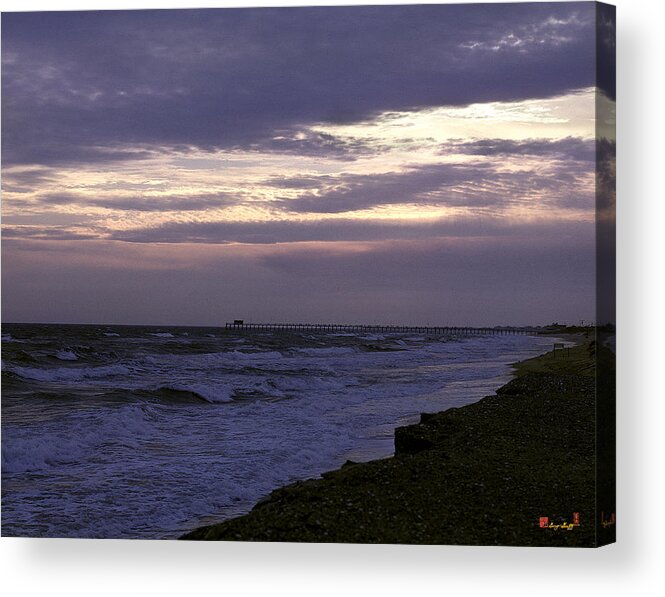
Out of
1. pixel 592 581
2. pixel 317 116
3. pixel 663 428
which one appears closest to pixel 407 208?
pixel 317 116

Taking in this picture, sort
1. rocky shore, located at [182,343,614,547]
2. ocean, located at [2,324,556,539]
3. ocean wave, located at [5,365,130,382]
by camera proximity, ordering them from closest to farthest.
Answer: rocky shore, located at [182,343,614,547]
ocean, located at [2,324,556,539]
ocean wave, located at [5,365,130,382]

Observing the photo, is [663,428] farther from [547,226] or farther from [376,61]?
[376,61]

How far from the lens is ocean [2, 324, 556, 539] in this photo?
5.78 m

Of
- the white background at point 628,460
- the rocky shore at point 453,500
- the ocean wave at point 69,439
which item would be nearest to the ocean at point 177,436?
the ocean wave at point 69,439

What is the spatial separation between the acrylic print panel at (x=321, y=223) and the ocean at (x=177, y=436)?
0.04 metres

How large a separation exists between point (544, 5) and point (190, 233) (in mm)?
2983

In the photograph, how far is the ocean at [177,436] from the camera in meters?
5.78

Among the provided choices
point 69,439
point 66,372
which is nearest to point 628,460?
point 69,439

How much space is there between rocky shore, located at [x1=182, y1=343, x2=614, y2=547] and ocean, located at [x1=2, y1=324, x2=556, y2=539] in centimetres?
57

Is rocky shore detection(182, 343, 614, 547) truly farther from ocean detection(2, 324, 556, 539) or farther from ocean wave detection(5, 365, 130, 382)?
ocean wave detection(5, 365, 130, 382)

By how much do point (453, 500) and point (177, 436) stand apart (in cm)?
317

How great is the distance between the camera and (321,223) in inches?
250
